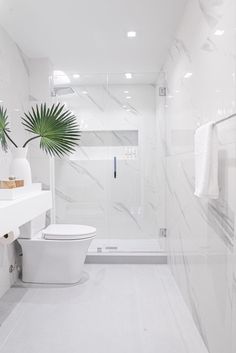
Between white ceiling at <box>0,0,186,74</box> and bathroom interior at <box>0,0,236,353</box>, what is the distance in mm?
16

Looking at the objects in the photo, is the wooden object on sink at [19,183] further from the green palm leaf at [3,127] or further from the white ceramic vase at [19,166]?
the green palm leaf at [3,127]

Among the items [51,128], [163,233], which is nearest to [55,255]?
[51,128]

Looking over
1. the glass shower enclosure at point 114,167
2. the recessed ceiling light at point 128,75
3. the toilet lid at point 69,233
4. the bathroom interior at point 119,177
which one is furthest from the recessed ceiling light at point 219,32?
the glass shower enclosure at point 114,167

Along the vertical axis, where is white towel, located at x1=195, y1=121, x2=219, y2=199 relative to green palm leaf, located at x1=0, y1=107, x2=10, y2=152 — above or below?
below

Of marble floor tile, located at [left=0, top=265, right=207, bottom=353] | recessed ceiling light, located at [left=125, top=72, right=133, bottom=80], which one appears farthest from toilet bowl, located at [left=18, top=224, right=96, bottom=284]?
recessed ceiling light, located at [left=125, top=72, right=133, bottom=80]

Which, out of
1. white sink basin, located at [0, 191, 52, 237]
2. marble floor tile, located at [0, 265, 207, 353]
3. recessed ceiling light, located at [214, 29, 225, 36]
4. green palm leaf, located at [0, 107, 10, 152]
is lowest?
marble floor tile, located at [0, 265, 207, 353]

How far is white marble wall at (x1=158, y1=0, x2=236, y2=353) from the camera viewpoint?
1360 millimetres

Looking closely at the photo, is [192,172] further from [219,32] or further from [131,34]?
[131,34]

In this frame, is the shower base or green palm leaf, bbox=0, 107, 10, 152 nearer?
green palm leaf, bbox=0, 107, 10, 152

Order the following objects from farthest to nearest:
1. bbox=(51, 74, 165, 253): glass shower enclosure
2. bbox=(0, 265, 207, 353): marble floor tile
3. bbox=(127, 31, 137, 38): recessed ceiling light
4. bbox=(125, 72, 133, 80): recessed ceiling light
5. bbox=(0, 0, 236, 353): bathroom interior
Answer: bbox=(51, 74, 165, 253): glass shower enclosure < bbox=(125, 72, 133, 80): recessed ceiling light < bbox=(127, 31, 137, 38): recessed ceiling light < bbox=(0, 265, 207, 353): marble floor tile < bbox=(0, 0, 236, 353): bathroom interior

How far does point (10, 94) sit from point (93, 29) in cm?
96

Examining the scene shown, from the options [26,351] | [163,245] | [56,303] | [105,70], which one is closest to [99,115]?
[105,70]

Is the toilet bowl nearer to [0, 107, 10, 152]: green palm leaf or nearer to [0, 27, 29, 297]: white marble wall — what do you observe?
[0, 27, 29, 297]: white marble wall

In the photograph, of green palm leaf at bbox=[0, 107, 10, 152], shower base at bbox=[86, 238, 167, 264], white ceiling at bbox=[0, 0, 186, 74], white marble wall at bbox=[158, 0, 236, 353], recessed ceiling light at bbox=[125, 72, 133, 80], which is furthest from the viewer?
recessed ceiling light at bbox=[125, 72, 133, 80]
